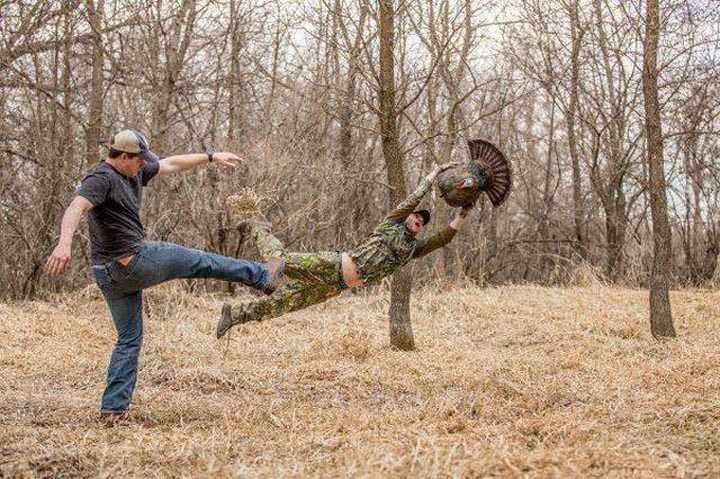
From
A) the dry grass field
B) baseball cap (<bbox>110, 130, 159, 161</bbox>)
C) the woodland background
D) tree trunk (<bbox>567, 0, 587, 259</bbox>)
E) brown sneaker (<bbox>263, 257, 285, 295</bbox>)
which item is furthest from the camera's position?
tree trunk (<bbox>567, 0, 587, 259</bbox>)

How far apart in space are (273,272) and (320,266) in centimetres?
45

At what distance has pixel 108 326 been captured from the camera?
35.6 feet

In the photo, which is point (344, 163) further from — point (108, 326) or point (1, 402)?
point (1, 402)

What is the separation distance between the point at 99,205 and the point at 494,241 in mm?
14035

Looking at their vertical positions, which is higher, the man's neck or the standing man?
the man's neck

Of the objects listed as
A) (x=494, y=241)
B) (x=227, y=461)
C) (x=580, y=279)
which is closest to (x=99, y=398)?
(x=227, y=461)

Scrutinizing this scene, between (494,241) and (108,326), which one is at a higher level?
(494,241)

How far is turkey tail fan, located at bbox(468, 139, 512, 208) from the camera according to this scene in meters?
6.84

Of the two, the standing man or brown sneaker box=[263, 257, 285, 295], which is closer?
the standing man

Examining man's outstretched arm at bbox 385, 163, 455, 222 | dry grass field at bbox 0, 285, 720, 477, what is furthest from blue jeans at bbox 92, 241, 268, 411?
man's outstretched arm at bbox 385, 163, 455, 222

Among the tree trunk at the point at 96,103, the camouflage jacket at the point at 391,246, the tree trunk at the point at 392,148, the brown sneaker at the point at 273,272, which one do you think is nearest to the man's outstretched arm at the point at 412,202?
the camouflage jacket at the point at 391,246

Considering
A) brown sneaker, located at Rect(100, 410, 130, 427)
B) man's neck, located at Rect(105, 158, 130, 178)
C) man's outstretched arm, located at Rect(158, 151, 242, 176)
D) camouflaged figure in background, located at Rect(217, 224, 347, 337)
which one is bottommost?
brown sneaker, located at Rect(100, 410, 130, 427)

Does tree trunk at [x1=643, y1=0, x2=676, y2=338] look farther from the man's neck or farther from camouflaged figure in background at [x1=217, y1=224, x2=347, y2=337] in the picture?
the man's neck

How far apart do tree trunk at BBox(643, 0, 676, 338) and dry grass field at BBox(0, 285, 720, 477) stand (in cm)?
35
